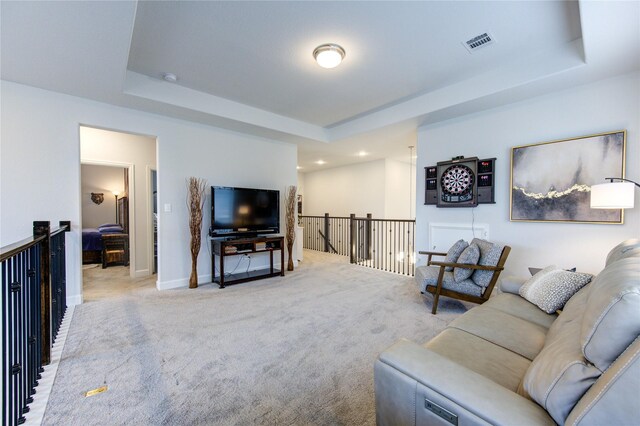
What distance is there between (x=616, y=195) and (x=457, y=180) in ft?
5.76

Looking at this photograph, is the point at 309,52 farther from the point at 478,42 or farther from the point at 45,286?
the point at 45,286

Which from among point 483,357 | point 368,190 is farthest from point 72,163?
point 368,190

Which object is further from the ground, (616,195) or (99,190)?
(99,190)

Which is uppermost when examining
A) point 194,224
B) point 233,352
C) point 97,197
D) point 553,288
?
point 97,197

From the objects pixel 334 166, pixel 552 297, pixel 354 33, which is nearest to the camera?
pixel 552 297

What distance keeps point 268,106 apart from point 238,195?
58.1 inches

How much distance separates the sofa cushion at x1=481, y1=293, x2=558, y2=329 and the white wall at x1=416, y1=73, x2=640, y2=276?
1452mm

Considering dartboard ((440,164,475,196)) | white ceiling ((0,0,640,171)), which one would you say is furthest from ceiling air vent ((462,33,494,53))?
dartboard ((440,164,475,196))

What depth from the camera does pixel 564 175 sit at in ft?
10.0

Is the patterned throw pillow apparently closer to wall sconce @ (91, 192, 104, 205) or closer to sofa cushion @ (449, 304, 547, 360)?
sofa cushion @ (449, 304, 547, 360)

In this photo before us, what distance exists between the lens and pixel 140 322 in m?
2.80

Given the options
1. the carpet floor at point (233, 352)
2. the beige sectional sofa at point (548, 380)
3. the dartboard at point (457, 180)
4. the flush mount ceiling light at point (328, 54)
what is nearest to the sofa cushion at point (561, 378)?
the beige sectional sofa at point (548, 380)

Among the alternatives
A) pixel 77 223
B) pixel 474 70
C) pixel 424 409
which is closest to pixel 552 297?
pixel 424 409

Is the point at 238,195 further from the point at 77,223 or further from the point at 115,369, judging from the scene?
the point at 115,369
